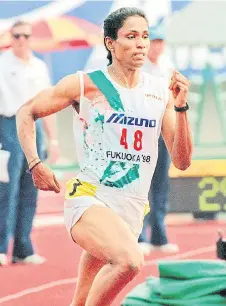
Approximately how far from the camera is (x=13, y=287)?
289 inches

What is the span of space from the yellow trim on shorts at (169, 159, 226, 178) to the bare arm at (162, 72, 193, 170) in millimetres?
5677

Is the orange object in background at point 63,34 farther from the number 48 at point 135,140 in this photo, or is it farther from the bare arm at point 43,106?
the number 48 at point 135,140

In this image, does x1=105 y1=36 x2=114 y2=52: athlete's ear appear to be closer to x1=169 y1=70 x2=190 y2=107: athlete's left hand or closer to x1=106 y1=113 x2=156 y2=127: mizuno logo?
x1=106 y1=113 x2=156 y2=127: mizuno logo

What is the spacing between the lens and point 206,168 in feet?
36.8

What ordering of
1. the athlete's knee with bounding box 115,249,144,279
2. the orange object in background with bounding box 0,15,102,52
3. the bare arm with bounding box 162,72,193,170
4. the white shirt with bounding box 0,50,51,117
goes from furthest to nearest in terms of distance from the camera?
the orange object in background with bounding box 0,15,102,52, the white shirt with bounding box 0,50,51,117, the bare arm with bounding box 162,72,193,170, the athlete's knee with bounding box 115,249,144,279

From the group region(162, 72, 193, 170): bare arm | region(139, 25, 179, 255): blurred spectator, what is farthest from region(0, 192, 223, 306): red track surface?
region(162, 72, 193, 170): bare arm

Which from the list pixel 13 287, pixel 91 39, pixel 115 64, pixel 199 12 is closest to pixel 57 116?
pixel 91 39

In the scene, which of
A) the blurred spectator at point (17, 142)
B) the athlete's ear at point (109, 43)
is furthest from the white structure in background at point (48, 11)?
the athlete's ear at point (109, 43)

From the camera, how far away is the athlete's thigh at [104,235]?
194 inches

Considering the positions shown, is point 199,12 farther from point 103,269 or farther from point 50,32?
point 103,269

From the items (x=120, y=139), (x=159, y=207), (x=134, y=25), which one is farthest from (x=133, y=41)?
(x=159, y=207)

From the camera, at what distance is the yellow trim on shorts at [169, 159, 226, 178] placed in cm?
1112

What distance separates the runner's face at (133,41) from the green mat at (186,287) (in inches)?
58.9

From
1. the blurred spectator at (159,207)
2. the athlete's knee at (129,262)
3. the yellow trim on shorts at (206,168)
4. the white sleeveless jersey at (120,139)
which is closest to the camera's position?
the athlete's knee at (129,262)
